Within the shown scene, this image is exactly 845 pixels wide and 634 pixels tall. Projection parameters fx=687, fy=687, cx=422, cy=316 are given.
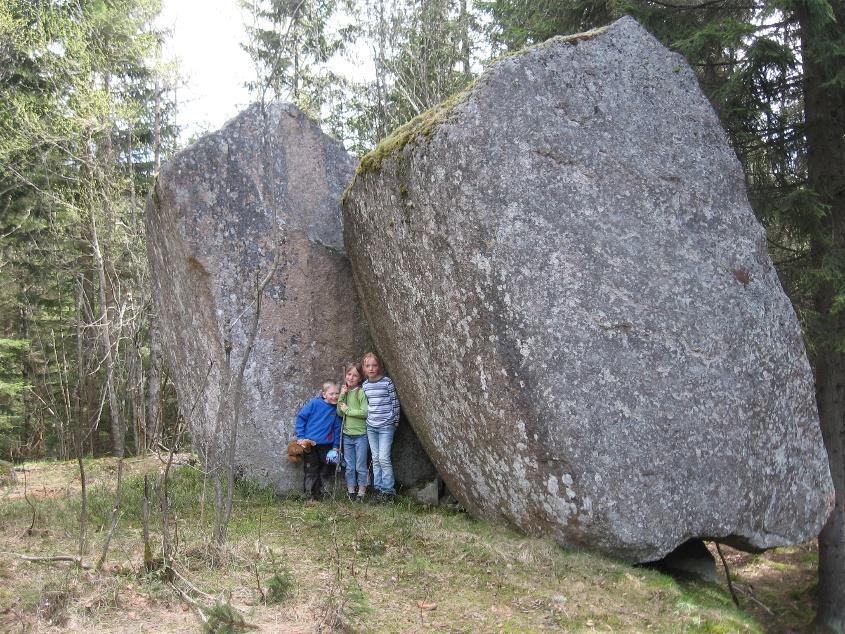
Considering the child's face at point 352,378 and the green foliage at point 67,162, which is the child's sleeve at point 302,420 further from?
the green foliage at point 67,162

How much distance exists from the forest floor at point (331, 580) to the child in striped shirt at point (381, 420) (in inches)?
15.1

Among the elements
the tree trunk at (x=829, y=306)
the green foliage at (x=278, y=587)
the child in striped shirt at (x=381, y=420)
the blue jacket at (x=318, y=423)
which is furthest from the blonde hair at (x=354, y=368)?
the tree trunk at (x=829, y=306)

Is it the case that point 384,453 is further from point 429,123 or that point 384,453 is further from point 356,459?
point 429,123

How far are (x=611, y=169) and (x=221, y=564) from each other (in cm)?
419

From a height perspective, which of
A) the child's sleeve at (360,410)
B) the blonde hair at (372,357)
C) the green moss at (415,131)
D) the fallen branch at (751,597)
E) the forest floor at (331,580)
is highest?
the green moss at (415,131)

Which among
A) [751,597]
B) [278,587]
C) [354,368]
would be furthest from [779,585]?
[278,587]

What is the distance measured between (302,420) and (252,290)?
4.86ft

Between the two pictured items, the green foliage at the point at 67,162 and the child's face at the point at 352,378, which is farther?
the green foliage at the point at 67,162

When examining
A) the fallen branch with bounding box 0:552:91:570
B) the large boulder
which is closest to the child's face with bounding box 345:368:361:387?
the large boulder

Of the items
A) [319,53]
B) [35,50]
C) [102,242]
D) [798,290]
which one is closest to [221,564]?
[798,290]

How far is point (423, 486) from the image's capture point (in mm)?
7223

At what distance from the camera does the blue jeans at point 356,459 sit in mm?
7152

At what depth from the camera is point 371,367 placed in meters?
7.01

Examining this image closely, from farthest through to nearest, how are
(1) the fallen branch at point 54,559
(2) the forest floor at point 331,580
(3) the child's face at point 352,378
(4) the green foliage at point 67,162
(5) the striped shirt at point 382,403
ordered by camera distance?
(4) the green foliage at point 67,162
(3) the child's face at point 352,378
(5) the striped shirt at point 382,403
(1) the fallen branch at point 54,559
(2) the forest floor at point 331,580
